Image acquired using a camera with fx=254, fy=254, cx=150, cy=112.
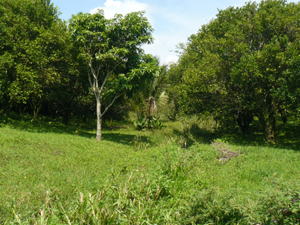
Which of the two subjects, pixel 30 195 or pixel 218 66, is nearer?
pixel 30 195

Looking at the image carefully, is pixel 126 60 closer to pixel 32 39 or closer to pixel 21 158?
pixel 32 39

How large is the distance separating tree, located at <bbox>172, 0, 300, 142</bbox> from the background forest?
6 centimetres

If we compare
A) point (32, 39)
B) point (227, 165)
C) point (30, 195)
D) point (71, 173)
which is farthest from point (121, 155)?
point (32, 39)

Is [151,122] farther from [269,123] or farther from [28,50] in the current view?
[28,50]

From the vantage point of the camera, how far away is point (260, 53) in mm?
11570

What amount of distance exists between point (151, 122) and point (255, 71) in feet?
33.3

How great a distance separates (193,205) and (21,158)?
5.98m

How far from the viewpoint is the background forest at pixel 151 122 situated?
4910mm

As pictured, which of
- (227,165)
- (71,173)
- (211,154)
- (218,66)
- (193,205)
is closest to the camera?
(193,205)

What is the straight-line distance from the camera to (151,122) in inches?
795

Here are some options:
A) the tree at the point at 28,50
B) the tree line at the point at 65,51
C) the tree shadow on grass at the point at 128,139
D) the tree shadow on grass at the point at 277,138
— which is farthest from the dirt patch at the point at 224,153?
the tree at the point at 28,50

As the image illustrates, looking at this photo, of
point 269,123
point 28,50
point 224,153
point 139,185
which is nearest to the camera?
point 139,185

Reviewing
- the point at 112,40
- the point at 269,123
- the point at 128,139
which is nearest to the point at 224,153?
the point at 269,123

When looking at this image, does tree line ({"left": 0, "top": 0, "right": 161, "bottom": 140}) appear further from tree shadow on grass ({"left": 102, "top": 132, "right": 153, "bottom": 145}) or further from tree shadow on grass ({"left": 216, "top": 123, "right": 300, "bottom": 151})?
tree shadow on grass ({"left": 216, "top": 123, "right": 300, "bottom": 151})
